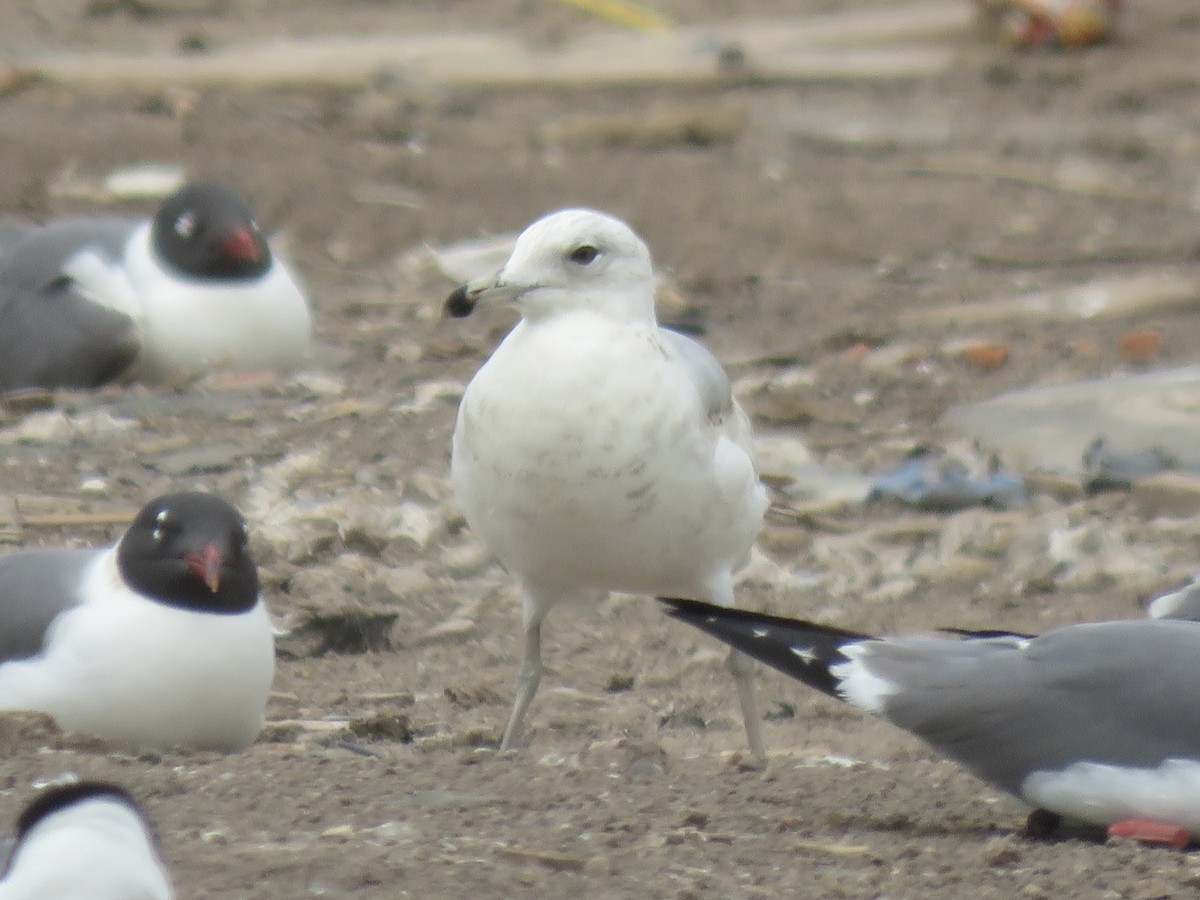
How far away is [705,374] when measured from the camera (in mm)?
5309

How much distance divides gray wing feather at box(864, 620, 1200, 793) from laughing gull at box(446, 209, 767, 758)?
2.41 ft

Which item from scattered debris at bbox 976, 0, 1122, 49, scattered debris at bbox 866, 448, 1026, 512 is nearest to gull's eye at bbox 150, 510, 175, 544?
scattered debris at bbox 866, 448, 1026, 512

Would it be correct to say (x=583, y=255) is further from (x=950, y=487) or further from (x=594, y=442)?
(x=950, y=487)

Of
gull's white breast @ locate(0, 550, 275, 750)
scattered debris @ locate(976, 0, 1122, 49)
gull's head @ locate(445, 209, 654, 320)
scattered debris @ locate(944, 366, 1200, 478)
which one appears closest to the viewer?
gull's white breast @ locate(0, 550, 275, 750)

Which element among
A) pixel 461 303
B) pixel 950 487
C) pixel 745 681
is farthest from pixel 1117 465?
pixel 461 303

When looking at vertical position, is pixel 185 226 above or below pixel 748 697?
above

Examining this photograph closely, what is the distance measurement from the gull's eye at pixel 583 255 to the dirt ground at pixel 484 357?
1.08m

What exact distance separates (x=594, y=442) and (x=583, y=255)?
1.66ft

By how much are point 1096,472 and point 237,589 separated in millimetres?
3468

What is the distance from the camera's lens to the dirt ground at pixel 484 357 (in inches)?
163

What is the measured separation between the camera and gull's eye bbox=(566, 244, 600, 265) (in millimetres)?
5172

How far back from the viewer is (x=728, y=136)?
42.2ft

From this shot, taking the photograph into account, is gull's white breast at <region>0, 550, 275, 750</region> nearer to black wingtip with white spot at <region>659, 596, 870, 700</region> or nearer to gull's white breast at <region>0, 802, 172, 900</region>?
black wingtip with white spot at <region>659, 596, 870, 700</region>

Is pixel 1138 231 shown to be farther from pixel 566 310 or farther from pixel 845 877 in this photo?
pixel 845 877
